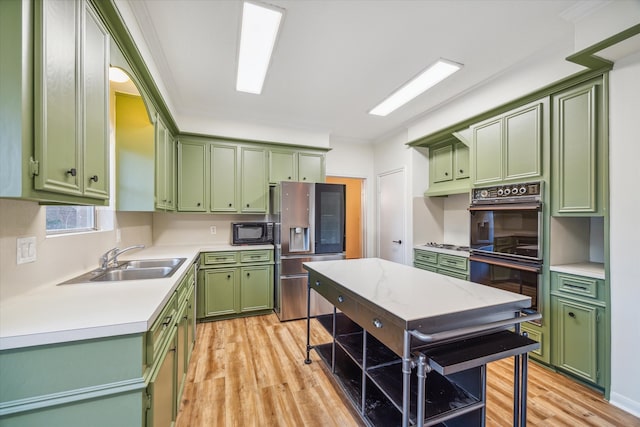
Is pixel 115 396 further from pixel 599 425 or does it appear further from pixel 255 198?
pixel 255 198

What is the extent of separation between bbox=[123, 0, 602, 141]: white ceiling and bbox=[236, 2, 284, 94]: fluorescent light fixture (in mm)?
69

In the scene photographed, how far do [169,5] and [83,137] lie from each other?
48.7 inches

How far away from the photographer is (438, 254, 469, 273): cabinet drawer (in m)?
3.16

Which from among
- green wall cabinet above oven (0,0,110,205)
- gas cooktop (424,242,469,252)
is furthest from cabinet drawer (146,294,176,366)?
gas cooktop (424,242,469,252)

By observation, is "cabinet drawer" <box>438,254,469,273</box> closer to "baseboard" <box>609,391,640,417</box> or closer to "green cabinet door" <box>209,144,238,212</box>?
"baseboard" <box>609,391,640,417</box>

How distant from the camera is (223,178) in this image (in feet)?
12.6

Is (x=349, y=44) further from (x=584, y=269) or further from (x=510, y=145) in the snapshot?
(x=584, y=269)

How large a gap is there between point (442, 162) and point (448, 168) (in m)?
0.16

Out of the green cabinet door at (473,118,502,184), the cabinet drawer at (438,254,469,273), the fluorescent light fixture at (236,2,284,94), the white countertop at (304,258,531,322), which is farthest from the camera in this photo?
the cabinet drawer at (438,254,469,273)

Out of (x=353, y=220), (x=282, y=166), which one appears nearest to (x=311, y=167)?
(x=282, y=166)

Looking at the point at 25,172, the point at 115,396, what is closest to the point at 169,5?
the point at 25,172

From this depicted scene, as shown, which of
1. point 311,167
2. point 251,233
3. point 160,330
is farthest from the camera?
point 311,167

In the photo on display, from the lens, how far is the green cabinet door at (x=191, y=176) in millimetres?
3645

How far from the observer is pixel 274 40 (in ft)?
7.30
